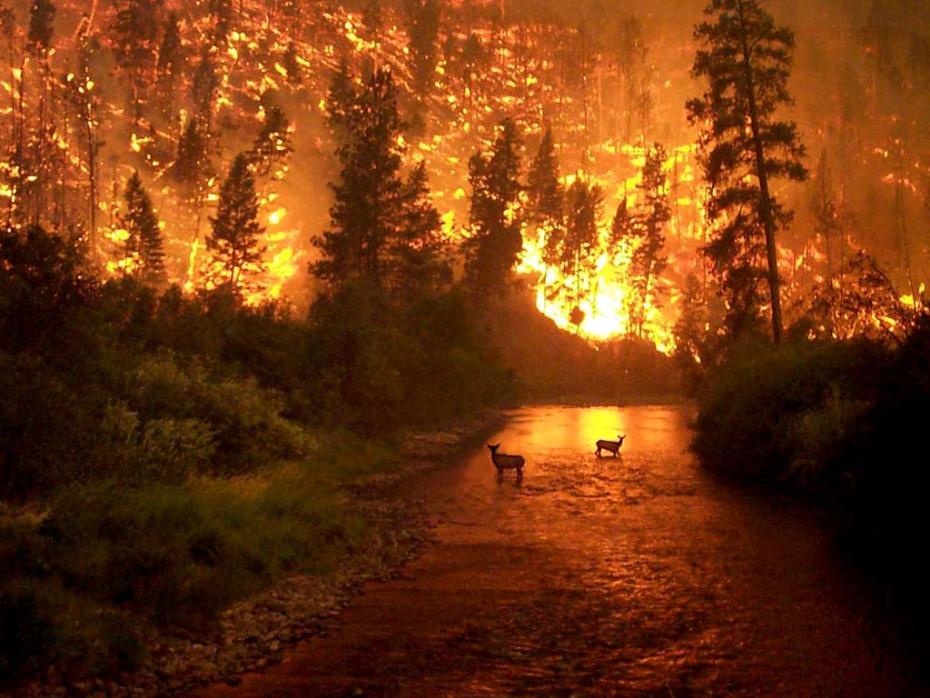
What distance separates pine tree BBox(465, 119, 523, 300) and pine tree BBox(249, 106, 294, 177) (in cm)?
2120

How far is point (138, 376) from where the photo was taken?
16.1 metres

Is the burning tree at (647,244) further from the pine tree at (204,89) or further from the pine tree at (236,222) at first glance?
the pine tree at (204,89)

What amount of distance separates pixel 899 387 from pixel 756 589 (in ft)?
15.9

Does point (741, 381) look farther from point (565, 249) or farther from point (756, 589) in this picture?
point (565, 249)

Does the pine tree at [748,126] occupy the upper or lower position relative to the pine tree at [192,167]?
lower

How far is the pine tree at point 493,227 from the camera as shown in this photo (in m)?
71.8

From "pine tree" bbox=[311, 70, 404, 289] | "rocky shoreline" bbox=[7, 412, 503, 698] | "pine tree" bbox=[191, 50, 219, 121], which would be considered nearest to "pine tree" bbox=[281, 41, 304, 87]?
"pine tree" bbox=[191, 50, 219, 121]

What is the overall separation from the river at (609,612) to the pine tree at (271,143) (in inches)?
2453

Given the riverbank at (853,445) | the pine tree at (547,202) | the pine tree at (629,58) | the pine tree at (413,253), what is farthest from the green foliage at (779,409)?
the pine tree at (629,58)

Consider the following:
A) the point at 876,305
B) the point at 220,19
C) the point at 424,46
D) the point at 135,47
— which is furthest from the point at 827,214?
the point at 135,47

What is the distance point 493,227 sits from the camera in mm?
72812

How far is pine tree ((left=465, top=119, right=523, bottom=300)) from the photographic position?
71.8 meters

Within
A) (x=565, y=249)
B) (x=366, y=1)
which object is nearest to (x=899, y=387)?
(x=565, y=249)

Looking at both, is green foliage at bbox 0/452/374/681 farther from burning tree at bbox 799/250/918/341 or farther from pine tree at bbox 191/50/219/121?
pine tree at bbox 191/50/219/121
